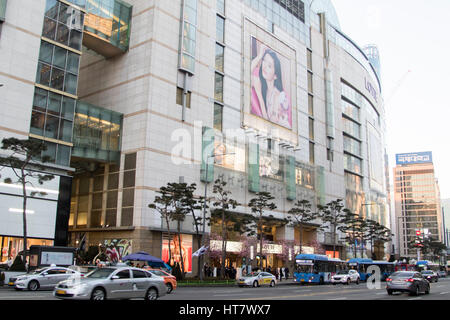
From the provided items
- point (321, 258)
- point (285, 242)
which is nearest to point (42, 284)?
point (321, 258)

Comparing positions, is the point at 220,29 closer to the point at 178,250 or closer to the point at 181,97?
the point at 181,97

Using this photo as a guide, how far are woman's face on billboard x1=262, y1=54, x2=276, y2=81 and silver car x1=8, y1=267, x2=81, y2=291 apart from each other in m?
48.8

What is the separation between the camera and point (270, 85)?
6994 cm

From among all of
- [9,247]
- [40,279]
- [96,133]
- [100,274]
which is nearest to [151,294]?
[100,274]

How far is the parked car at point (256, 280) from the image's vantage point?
129ft

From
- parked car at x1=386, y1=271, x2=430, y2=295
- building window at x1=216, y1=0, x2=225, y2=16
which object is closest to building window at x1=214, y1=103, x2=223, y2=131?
building window at x1=216, y1=0, x2=225, y2=16

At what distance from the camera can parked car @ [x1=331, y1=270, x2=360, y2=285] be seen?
47.0 m

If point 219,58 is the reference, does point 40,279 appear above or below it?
below

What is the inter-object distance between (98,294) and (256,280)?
24.6m

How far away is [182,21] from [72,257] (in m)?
33.2

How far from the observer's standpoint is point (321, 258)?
1914 inches

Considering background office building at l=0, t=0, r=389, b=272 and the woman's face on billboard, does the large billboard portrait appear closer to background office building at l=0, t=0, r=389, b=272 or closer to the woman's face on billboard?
the woman's face on billboard
